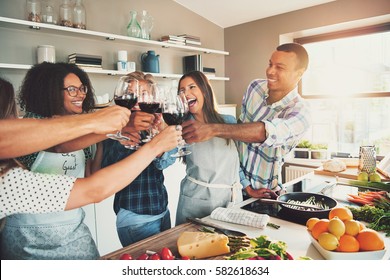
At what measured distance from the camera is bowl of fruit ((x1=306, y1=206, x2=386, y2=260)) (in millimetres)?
563

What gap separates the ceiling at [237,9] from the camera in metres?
1.02

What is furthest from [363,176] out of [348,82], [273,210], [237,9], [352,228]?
[237,9]

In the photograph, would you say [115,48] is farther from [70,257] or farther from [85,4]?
[70,257]

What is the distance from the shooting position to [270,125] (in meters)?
0.90

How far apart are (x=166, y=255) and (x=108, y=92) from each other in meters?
0.81

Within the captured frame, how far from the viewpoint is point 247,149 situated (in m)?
1.05

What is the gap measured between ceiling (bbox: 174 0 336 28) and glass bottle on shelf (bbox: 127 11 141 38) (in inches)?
7.0

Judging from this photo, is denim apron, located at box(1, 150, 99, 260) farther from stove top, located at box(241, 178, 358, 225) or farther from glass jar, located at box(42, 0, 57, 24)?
glass jar, located at box(42, 0, 57, 24)

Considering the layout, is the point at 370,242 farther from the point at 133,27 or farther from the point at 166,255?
the point at 133,27

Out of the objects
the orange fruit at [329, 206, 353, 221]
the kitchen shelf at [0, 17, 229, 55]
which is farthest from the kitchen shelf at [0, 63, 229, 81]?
the orange fruit at [329, 206, 353, 221]

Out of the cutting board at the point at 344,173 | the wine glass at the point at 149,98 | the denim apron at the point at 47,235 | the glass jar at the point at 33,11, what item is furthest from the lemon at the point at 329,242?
the glass jar at the point at 33,11

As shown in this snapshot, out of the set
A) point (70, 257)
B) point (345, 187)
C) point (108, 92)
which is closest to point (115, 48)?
point (108, 92)

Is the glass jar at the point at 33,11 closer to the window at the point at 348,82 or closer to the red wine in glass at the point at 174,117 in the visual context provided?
the red wine in glass at the point at 174,117

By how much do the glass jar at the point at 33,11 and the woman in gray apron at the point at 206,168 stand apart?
Answer: 598 mm
